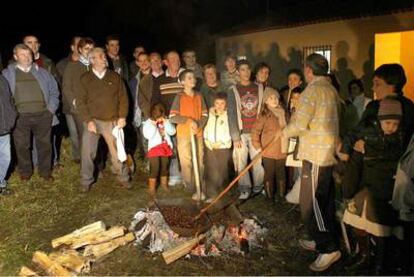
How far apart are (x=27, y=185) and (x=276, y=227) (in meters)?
4.50

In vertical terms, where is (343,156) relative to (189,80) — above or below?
below

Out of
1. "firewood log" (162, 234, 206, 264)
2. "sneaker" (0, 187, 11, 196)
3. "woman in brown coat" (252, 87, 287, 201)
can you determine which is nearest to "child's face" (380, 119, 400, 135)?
"woman in brown coat" (252, 87, 287, 201)

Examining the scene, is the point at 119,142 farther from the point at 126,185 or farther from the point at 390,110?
the point at 390,110

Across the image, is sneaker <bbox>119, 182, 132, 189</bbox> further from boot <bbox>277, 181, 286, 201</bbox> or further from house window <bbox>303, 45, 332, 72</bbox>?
house window <bbox>303, 45, 332, 72</bbox>

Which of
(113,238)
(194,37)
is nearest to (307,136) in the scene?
(113,238)

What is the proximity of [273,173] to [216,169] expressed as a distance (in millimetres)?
877

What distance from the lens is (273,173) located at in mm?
6730

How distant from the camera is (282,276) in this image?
471 centimetres

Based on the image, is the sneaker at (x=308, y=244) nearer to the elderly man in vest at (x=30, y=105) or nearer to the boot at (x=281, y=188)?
the boot at (x=281, y=188)

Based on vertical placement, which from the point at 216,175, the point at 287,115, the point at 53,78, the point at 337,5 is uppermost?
the point at 337,5

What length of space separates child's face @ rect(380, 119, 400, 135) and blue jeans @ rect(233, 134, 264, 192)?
2688 mm

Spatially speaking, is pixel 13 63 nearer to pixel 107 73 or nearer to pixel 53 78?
pixel 53 78

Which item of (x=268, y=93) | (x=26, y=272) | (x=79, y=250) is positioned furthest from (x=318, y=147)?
(x=26, y=272)

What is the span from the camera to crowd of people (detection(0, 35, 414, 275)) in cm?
429
